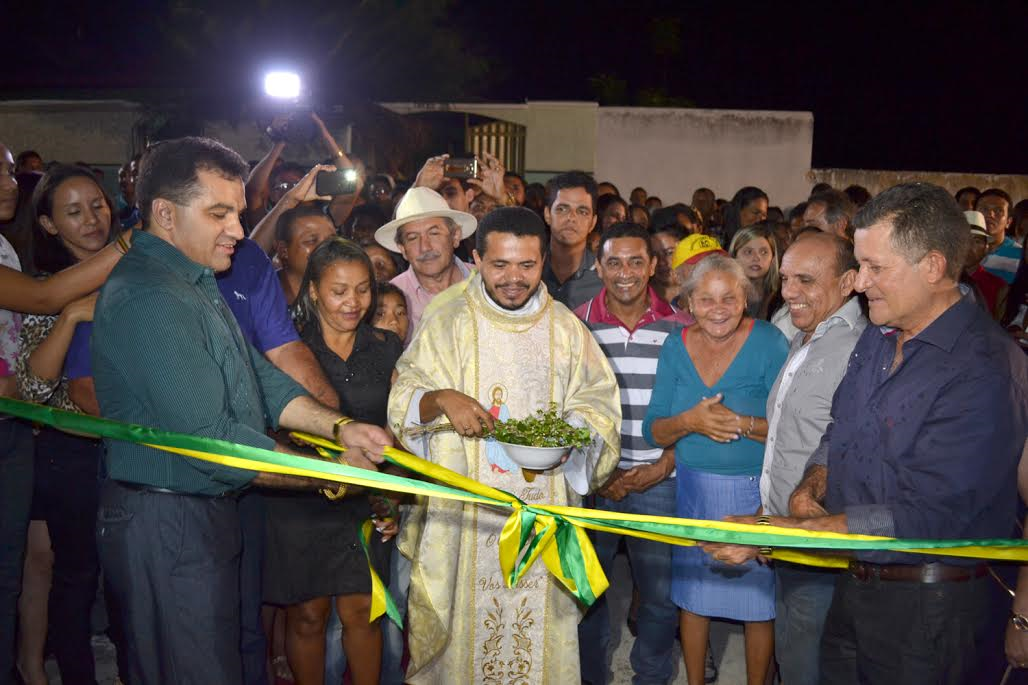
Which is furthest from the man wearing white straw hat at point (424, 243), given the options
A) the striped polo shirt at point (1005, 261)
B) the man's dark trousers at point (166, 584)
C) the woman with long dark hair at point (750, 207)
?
the striped polo shirt at point (1005, 261)

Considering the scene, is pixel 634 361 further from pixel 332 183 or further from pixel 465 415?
pixel 332 183

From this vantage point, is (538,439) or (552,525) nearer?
(552,525)

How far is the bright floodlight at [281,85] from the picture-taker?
28.9 feet

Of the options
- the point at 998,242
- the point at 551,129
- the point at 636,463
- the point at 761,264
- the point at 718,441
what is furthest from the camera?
the point at 551,129

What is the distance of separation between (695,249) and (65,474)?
12.5 feet

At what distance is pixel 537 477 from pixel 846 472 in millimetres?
1479

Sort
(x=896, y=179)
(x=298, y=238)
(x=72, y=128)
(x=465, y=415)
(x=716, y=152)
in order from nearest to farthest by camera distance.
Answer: (x=465, y=415) < (x=298, y=238) < (x=72, y=128) < (x=896, y=179) < (x=716, y=152)

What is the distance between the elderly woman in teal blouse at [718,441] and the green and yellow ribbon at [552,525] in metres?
0.95

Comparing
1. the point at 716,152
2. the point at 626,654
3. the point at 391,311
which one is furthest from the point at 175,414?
the point at 716,152

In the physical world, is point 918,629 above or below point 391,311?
below

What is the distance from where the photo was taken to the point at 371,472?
10.8 feet

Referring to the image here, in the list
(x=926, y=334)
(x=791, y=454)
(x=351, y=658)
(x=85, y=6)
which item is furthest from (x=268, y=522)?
(x=85, y=6)

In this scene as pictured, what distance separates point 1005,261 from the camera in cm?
883

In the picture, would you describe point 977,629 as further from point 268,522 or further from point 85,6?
Answer: point 85,6
